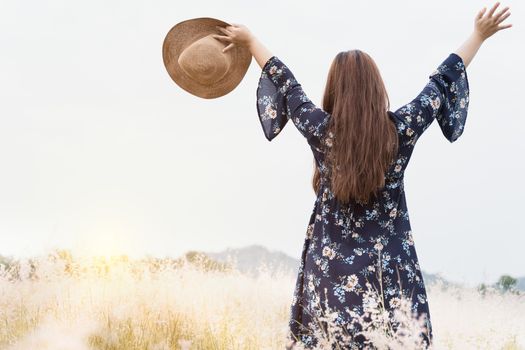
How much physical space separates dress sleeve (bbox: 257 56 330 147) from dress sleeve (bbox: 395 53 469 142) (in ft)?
1.79

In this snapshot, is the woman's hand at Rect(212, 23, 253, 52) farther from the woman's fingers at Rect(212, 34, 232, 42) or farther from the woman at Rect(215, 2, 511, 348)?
the woman at Rect(215, 2, 511, 348)

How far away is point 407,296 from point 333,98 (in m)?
1.10

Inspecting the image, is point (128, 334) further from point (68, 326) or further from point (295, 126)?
point (295, 126)

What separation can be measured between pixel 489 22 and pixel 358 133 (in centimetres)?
129

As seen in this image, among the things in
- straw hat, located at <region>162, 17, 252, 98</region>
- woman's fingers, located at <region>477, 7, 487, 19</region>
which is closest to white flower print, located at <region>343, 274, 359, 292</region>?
straw hat, located at <region>162, 17, 252, 98</region>

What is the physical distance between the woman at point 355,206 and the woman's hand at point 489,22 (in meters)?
0.66

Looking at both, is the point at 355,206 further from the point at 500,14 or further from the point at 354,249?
the point at 500,14

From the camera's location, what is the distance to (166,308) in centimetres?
517

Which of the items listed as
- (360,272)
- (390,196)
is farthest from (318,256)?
(390,196)

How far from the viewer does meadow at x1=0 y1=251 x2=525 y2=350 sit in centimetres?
466

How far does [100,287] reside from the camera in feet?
18.3

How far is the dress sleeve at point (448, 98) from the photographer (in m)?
3.47

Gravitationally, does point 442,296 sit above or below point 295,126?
below

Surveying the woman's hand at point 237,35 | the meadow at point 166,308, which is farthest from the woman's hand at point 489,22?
the meadow at point 166,308
